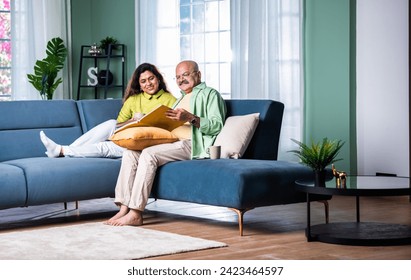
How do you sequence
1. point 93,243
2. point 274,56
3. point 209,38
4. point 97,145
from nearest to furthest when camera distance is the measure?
point 93,243, point 97,145, point 274,56, point 209,38

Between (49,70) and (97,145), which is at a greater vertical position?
(49,70)

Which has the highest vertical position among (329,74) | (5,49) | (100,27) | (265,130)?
(100,27)

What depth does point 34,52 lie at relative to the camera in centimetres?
907

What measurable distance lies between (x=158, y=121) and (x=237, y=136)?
53 cm

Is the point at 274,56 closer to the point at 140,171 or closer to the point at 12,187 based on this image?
the point at 140,171

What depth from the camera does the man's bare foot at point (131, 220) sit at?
5234 millimetres

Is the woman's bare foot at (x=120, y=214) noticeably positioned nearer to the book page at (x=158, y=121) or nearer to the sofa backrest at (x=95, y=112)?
the book page at (x=158, y=121)

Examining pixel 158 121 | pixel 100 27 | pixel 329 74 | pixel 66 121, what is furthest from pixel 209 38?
pixel 158 121

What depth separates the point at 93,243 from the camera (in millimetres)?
4578

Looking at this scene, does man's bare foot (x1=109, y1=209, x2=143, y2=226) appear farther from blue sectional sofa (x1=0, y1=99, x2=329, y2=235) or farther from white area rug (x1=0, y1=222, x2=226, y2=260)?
blue sectional sofa (x1=0, y1=99, x2=329, y2=235)

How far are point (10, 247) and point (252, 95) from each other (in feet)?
12.1

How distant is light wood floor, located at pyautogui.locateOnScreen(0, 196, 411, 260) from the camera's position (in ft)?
14.0

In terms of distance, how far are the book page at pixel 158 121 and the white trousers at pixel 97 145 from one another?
459mm

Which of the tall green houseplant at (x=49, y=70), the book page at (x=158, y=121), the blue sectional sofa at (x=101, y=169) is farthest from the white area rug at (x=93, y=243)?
the tall green houseplant at (x=49, y=70)
